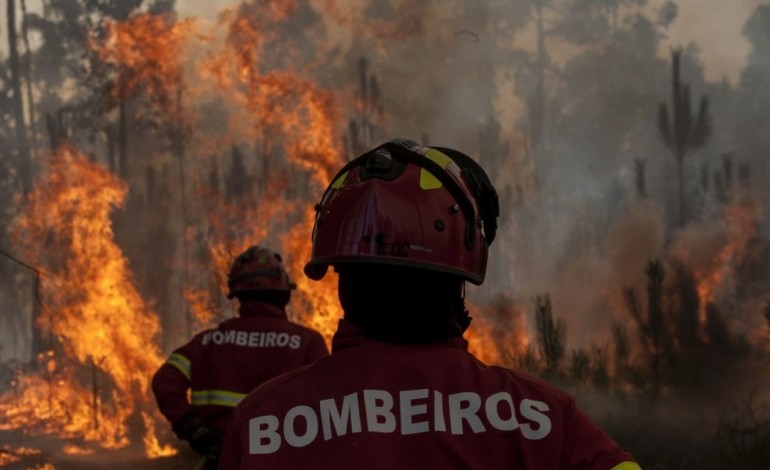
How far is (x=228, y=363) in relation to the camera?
4.38 meters

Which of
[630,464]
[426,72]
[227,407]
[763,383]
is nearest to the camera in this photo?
[630,464]

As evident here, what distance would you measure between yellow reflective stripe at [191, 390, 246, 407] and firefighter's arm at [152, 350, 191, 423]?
0.07 m

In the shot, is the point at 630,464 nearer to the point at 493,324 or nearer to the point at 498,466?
the point at 498,466

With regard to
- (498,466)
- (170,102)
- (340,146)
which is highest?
(170,102)

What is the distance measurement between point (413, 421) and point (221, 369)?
3150mm

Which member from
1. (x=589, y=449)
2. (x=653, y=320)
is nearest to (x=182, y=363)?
(x=589, y=449)

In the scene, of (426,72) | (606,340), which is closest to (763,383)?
(606,340)

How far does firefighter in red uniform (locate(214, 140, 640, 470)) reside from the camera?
4.51 ft

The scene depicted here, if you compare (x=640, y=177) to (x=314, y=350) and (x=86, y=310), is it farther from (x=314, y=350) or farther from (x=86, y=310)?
(x=86, y=310)

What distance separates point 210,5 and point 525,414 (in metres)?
14.8

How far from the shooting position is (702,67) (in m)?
10.9

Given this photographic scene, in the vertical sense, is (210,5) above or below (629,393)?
above

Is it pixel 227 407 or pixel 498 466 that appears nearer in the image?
pixel 498 466

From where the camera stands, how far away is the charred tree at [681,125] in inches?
419
